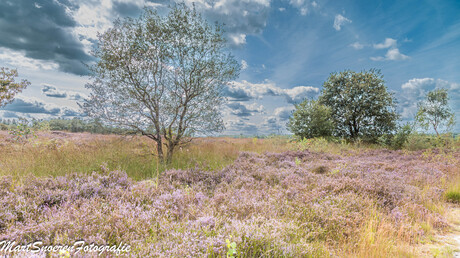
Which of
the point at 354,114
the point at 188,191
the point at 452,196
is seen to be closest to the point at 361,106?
the point at 354,114

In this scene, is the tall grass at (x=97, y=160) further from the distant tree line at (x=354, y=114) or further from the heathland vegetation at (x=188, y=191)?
the distant tree line at (x=354, y=114)

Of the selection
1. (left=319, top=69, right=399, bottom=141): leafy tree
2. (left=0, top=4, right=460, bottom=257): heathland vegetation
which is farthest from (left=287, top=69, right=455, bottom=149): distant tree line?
(left=0, top=4, right=460, bottom=257): heathland vegetation

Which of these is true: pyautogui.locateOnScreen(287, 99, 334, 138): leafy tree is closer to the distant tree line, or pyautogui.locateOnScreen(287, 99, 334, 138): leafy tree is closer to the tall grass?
the distant tree line

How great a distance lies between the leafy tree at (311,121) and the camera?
20094 millimetres

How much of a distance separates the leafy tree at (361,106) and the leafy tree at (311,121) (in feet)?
12.4

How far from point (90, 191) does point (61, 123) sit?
1075 inches

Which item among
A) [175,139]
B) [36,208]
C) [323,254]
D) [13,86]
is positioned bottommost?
[323,254]

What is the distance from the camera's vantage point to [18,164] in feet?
21.5

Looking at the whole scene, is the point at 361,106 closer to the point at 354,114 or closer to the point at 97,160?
the point at 354,114

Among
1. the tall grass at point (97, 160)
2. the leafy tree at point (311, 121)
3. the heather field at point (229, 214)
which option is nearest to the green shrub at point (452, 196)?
the heather field at point (229, 214)

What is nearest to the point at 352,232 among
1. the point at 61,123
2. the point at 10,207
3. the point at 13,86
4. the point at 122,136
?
the point at 10,207

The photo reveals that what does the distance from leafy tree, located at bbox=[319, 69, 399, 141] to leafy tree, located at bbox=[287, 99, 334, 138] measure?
3771 millimetres

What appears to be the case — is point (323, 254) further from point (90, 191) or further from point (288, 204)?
point (90, 191)

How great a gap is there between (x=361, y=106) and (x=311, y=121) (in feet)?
24.6
